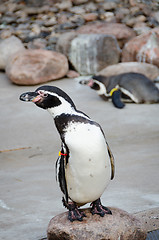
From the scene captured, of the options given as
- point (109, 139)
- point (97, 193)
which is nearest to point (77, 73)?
point (109, 139)

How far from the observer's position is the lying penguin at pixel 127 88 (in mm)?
8203

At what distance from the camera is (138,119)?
7316 mm

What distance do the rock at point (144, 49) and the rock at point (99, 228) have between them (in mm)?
7548

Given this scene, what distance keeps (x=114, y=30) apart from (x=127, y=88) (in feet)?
11.4

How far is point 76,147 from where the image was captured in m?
2.79

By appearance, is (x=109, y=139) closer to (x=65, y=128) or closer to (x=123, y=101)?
(x=123, y=101)

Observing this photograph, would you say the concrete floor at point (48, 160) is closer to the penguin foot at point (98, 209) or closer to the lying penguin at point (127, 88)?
the lying penguin at point (127, 88)

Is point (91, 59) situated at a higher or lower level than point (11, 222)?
lower

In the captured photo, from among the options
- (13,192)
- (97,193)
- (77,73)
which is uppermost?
(97,193)

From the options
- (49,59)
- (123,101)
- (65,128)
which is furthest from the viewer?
(49,59)

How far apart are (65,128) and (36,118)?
192 inches

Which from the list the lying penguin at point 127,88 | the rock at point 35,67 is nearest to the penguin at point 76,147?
the lying penguin at point 127,88

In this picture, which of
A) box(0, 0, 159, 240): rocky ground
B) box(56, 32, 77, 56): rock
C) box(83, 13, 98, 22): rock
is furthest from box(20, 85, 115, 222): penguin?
box(83, 13, 98, 22): rock

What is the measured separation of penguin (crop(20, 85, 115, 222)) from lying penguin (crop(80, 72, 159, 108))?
5106 millimetres
